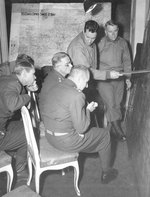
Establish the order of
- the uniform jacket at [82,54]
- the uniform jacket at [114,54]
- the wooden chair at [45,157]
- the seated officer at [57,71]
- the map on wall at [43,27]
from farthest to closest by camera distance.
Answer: the map on wall at [43,27], the uniform jacket at [114,54], the uniform jacket at [82,54], the seated officer at [57,71], the wooden chair at [45,157]

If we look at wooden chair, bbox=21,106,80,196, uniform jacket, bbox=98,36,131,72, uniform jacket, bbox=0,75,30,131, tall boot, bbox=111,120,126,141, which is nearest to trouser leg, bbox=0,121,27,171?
uniform jacket, bbox=0,75,30,131

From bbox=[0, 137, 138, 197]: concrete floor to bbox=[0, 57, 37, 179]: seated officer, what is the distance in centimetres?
39

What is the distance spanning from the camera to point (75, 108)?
2545mm

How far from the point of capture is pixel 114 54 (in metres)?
4.00

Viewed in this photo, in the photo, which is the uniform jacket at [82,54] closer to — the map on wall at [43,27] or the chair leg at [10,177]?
the map on wall at [43,27]

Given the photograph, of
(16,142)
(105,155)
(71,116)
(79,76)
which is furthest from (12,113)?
(105,155)

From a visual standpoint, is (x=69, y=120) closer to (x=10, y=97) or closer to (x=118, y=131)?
(x=10, y=97)

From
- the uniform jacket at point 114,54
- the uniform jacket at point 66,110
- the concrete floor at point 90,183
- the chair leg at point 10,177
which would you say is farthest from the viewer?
the uniform jacket at point 114,54

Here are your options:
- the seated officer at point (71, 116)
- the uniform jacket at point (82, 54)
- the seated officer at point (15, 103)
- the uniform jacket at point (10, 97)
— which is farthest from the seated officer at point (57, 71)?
the seated officer at point (71, 116)

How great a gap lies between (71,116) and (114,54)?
172 centimetres

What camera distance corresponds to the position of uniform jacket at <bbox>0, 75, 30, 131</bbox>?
274 cm

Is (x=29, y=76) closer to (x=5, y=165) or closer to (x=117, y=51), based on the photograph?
(x=5, y=165)

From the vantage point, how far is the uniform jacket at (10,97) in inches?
108

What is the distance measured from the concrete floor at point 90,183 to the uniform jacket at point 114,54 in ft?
4.36
